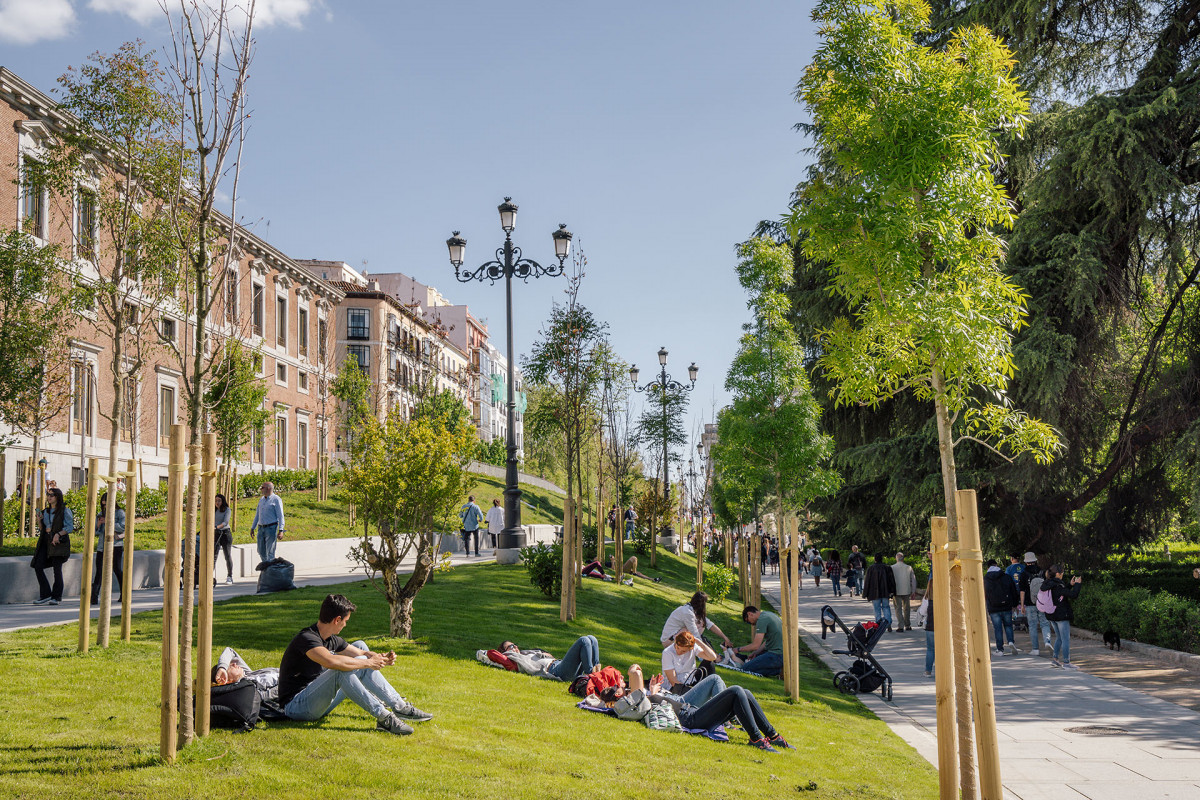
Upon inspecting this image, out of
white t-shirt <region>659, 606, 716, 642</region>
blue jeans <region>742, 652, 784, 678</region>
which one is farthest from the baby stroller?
white t-shirt <region>659, 606, 716, 642</region>

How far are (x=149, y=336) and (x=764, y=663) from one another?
2649 centimetres

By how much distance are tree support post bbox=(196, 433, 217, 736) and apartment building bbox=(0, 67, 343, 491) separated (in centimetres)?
326

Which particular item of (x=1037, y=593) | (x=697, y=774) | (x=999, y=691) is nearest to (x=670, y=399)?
(x=1037, y=593)

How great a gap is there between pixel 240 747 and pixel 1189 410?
1825 centimetres

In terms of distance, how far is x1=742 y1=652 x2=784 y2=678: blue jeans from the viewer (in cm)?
1284

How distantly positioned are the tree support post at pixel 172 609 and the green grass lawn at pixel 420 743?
21 cm

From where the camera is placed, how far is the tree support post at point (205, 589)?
581 cm

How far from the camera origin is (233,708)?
641 cm

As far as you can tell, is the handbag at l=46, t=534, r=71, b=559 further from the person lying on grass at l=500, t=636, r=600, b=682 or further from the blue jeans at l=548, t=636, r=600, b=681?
the blue jeans at l=548, t=636, r=600, b=681

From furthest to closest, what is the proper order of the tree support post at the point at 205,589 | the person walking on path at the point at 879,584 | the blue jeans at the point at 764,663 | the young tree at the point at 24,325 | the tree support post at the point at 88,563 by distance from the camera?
the young tree at the point at 24,325
the person walking on path at the point at 879,584
the blue jeans at the point at 764,663
the tree support post at the point at 88,563
the tree support post at the point at 205,589

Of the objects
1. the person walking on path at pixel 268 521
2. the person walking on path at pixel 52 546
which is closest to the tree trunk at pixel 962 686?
the person walking on path at pixel 52 546

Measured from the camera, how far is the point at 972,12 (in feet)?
→ 62.1

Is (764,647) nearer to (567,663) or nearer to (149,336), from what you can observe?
(567,663)

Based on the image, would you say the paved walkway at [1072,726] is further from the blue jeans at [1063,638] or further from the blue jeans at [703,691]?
the blue jeans at [703,691]
